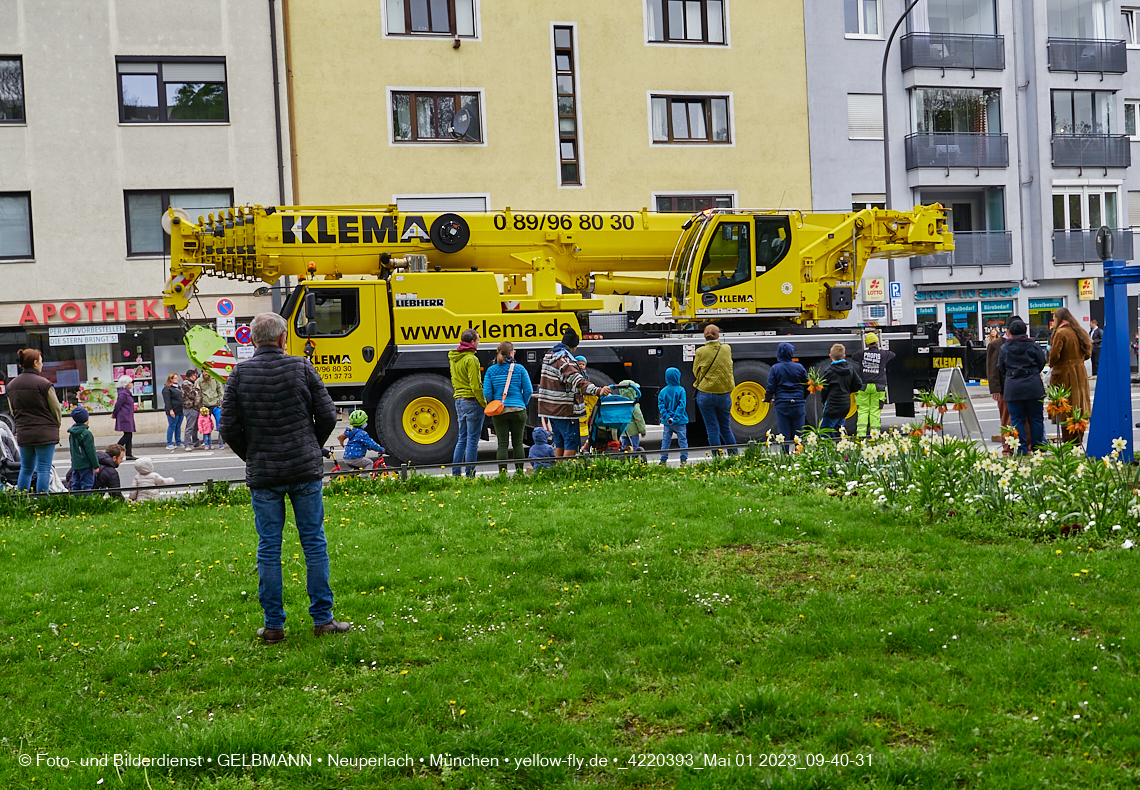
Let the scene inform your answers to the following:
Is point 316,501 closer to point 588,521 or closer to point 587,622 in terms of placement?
point 587,622

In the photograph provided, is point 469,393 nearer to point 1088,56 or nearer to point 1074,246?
point 1074,246

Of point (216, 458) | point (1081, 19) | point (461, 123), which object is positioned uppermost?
point (1081, 19)

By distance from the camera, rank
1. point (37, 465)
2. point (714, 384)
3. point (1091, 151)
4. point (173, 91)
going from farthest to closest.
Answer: point (1091, 151), point (173, 91), point (714, 384), point (37, 465)

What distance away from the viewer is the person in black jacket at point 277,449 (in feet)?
18.9

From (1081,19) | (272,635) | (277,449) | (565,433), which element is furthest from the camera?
(1081,19)

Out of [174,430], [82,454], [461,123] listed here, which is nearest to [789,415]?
[82,454]

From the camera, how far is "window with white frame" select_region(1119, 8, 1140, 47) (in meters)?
36.5

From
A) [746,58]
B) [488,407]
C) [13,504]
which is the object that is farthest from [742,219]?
[746,58]

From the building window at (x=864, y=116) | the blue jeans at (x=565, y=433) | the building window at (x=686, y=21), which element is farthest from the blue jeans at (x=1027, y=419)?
the building window at (x=864, y=116)

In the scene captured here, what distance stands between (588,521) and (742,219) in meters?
9.00

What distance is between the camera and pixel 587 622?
5703 mm

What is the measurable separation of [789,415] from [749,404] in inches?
101

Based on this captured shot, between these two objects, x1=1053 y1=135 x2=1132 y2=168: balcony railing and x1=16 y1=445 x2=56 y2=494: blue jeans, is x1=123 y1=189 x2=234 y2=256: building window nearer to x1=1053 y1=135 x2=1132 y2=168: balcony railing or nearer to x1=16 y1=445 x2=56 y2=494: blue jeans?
x1=16 y1=445 x2=56 y2=494: blue jeans

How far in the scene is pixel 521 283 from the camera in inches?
648
